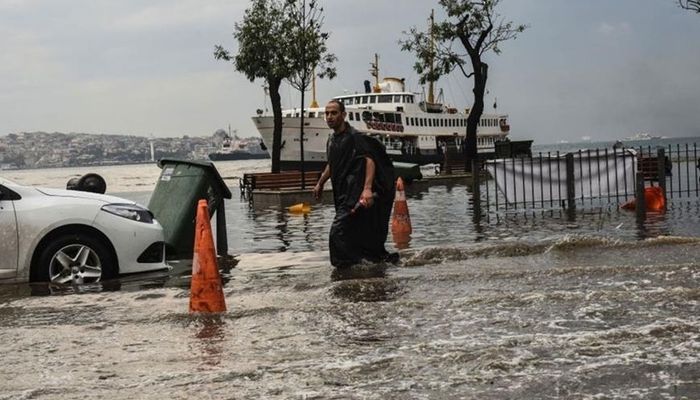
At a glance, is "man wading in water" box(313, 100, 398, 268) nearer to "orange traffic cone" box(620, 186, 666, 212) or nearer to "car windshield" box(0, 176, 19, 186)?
"car windshield" box(0, 176, 19, 186)

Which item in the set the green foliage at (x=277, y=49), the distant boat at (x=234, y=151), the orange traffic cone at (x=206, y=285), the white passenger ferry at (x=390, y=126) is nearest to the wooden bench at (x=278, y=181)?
the green foliage at (x=277, y=49)

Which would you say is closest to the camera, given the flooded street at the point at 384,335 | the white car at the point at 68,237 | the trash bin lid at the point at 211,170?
the flooded street at the point at 384,335

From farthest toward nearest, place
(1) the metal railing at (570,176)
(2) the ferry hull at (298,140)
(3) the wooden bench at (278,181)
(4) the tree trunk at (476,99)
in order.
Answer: (2) the ferry hull at (298,140) → (4) the tree trunk at (476,99) → (3) the wooden bench at (278,181) → (1) the metal railing at (570,176)

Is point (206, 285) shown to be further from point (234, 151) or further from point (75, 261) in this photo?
point (234, 151)

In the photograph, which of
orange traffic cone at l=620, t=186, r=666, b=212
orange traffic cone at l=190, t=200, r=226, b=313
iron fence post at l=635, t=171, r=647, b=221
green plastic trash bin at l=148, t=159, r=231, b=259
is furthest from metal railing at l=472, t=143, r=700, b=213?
orange traffic cone at l=190, t=200, r=226, b=313

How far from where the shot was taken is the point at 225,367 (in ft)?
15.4

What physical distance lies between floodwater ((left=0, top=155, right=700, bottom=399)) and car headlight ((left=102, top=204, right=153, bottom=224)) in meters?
0.67

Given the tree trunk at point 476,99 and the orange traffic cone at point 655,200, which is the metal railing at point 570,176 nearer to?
the orange traffic cone at point 655,200

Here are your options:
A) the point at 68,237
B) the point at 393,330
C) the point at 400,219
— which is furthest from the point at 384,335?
the point at 400,219

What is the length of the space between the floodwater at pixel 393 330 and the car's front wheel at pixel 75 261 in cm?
22

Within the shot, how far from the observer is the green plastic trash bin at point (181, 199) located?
418 inches

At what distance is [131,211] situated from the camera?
8.95 meters

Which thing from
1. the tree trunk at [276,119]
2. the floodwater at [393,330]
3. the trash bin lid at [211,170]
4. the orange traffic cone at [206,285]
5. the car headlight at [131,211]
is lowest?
the floodwater at [393,330]

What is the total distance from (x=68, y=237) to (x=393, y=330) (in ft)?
14.4
